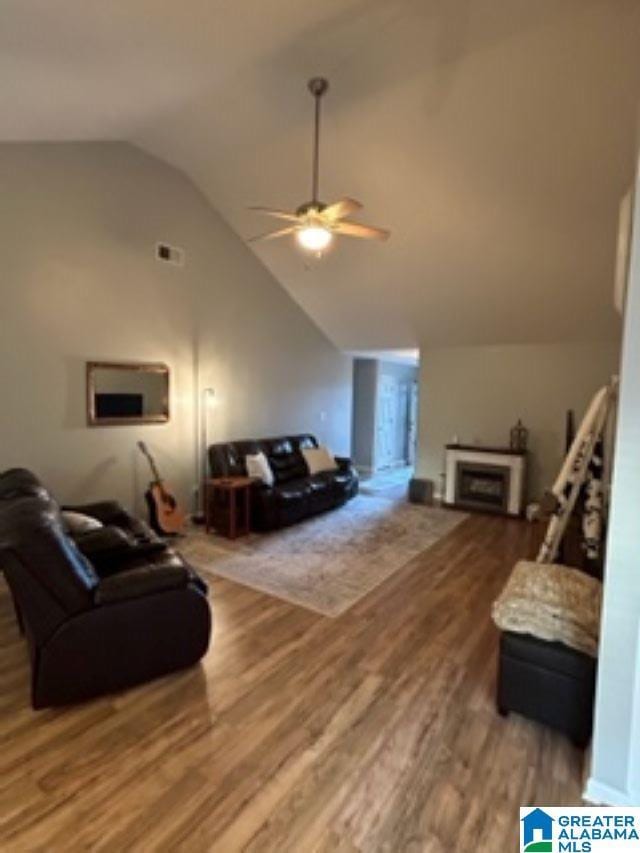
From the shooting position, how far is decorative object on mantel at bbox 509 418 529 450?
6.29m

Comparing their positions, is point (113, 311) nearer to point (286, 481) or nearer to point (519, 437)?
point (286, 481)

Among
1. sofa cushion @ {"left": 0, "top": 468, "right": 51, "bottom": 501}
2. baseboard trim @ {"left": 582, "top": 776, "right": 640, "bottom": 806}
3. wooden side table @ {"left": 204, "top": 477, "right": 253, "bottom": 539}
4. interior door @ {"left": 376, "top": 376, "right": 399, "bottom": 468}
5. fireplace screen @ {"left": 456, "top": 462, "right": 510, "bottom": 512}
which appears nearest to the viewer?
baseboard trim @ {"left": 582, "top": 776, "right": 640, "bottom": 806}

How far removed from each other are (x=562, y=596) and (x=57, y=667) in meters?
2.49

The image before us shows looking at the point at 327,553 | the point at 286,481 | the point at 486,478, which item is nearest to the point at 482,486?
the point at 486,478

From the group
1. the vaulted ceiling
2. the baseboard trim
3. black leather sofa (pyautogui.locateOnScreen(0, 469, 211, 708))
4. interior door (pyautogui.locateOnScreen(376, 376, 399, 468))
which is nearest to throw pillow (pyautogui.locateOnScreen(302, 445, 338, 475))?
the vaulted ceiling

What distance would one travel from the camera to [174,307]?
5.27 metres

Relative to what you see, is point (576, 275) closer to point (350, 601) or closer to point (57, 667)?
point (350, 601)

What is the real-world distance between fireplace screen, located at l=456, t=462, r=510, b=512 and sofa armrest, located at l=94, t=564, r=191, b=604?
477 centimetres

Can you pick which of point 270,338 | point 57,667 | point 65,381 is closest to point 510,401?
point 270,338

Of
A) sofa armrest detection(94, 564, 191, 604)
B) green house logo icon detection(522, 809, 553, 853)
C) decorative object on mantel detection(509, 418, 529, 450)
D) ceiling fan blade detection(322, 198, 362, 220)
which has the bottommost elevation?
green house logo icon detection(522, 809, 553, 853)

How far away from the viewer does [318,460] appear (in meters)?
6.62

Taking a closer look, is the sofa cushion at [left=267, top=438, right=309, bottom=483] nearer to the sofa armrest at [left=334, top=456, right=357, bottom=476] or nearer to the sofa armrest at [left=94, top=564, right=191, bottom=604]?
the sofa armrest at [left=334, top=456, right=357, bottom=476]

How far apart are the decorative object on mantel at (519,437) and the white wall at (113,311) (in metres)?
3.34

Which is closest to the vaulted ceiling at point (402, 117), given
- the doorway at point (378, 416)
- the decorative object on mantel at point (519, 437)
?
the decorative object on mantel at point (519, 437)
